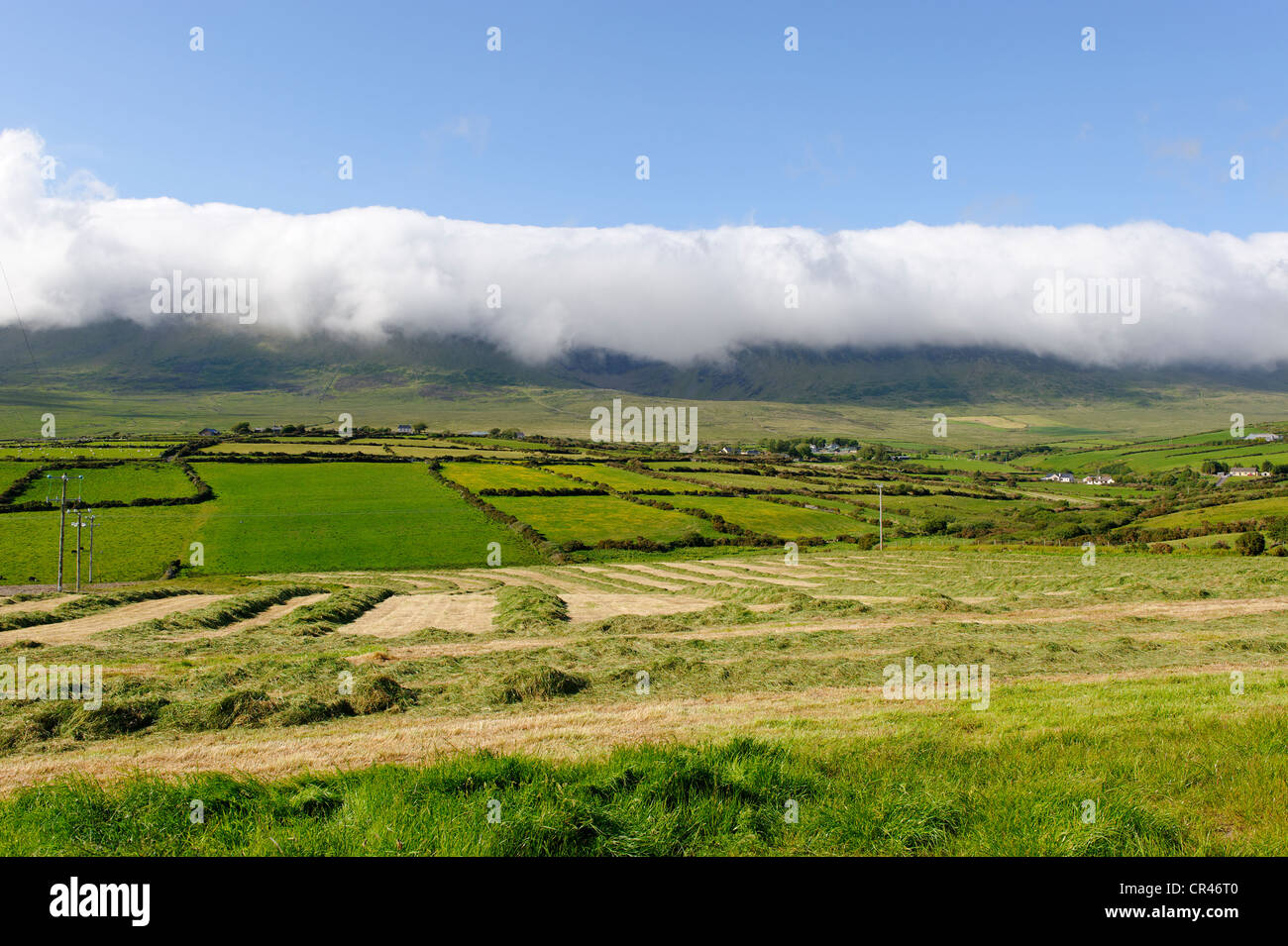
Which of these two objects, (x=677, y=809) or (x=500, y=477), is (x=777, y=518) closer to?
(x=500, y=477)

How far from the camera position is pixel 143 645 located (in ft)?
90.9

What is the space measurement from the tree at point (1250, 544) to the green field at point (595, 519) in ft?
149

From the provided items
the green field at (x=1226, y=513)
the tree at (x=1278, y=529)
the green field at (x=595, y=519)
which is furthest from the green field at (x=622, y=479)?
the tree at (x=1278, y=529)

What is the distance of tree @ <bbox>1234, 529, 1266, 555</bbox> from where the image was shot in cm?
6178

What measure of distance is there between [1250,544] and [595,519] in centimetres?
6020

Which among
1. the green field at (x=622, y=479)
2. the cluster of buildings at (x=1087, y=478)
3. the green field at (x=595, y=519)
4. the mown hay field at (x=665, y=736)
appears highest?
the mown hay field at (x=665, y=736)

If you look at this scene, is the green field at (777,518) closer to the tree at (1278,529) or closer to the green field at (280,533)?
the green field at (280,533)

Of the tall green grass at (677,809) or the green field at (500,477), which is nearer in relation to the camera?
the tall green grass at (677,809)

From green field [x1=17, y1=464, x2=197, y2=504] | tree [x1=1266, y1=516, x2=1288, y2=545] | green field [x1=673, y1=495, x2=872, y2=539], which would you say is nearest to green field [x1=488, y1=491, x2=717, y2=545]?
green field [x1=673, y1=495, x2=872, y2=539]

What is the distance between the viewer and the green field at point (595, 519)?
81625mm

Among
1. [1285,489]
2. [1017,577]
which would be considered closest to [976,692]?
[1017,577]

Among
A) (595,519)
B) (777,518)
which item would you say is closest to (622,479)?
(595,519)
